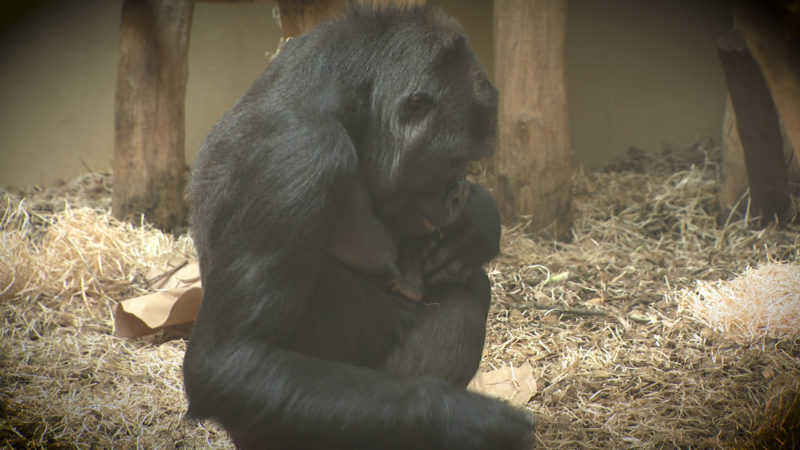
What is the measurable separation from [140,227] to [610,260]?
279 cm

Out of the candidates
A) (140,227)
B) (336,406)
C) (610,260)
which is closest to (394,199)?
(336,406)

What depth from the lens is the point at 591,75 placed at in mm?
5520

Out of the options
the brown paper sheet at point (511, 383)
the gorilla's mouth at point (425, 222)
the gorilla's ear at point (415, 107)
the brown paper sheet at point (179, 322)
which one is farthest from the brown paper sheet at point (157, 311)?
the gorilla's ear at point (415, 107)

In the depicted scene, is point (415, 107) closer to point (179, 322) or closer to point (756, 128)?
point (179, 322)

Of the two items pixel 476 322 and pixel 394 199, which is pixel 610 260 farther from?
pixel 394 199

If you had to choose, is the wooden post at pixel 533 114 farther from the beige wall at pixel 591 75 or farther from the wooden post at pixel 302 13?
the wooden post at pixel 302 13

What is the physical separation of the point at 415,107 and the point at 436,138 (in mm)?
93

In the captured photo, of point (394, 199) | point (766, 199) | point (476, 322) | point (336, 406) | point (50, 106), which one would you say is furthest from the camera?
point (766, 199)

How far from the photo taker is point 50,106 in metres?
3.93

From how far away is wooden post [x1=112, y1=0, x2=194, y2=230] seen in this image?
14.5 feet

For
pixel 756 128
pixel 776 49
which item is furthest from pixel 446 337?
pixel 756 128

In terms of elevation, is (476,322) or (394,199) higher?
(394,199)

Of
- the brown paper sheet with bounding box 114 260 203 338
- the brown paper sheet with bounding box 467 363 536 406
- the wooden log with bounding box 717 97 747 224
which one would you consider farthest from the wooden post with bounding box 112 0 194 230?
the wooden log with bounding box 717 97 747 224

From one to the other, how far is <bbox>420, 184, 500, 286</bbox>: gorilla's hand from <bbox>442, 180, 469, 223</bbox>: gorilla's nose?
202 millimetres
